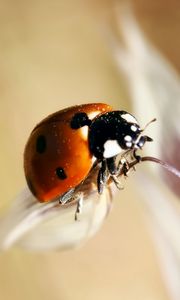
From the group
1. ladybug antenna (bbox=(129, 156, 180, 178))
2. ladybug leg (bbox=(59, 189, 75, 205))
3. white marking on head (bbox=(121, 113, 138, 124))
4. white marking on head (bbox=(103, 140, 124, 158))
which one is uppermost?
white marking on head (bbox=(121, 113, 138, 124))

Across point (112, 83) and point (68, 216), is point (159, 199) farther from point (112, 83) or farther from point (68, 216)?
point (112, 83)

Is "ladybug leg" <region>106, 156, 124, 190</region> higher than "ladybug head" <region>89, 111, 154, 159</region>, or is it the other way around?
"ladybug head" <region>89, 111, 154, 159</region>

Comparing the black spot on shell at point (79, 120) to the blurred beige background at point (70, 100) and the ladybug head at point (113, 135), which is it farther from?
the blurred beige background at point (70, 100)

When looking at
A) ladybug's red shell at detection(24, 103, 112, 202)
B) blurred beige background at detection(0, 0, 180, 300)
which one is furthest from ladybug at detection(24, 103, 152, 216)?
blurred beige background at detection(0, 0, 180, 300)

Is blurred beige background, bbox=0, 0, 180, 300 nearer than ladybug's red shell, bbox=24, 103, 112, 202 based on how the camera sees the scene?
No

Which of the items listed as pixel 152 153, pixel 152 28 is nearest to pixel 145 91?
pixel 152 153

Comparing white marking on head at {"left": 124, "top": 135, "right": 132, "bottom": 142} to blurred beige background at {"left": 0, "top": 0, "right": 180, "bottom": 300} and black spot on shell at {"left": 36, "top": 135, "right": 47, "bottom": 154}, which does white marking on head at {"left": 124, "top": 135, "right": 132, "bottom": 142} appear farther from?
blurred beige background at {"left": 0, "top": 0, "right": 180, "bottom": 300}

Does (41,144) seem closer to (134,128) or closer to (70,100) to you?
(134,128)

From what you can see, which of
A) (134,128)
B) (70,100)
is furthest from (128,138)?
(70,100)
